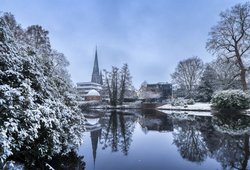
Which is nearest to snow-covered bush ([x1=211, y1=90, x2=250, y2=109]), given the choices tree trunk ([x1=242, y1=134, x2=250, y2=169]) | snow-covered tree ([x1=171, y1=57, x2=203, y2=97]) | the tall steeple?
tree trunk ([x1=242, y1=134, x2=250, y2=169])

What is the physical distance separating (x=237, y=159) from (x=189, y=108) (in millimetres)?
17572

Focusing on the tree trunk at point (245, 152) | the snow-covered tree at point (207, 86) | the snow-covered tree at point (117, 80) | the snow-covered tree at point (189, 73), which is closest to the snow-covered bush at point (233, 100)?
the tree trunk at point (245, 152)

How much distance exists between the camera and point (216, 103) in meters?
15.8

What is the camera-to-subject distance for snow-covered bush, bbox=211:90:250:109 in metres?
14.2

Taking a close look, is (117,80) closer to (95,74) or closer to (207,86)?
(207,86)

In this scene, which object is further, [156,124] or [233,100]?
[233,100]

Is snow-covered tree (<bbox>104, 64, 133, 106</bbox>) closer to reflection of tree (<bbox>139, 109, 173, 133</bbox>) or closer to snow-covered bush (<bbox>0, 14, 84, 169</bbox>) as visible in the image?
reflection of tree (<bbox>139, 109, 173, 133</bbox>)

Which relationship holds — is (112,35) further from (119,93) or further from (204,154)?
(204,154)

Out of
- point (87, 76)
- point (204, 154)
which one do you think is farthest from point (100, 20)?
point (87, 76)

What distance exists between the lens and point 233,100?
14.5 meters

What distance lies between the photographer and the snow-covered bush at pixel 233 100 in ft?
46.7

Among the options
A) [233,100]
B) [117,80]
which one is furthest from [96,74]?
[233,100]

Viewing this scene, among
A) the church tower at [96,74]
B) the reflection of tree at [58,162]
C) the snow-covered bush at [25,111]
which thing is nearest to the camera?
the snow-covered bush at [25,111]

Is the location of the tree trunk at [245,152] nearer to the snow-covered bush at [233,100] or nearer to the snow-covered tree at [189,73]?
the snow-covered bush at [233,100]
